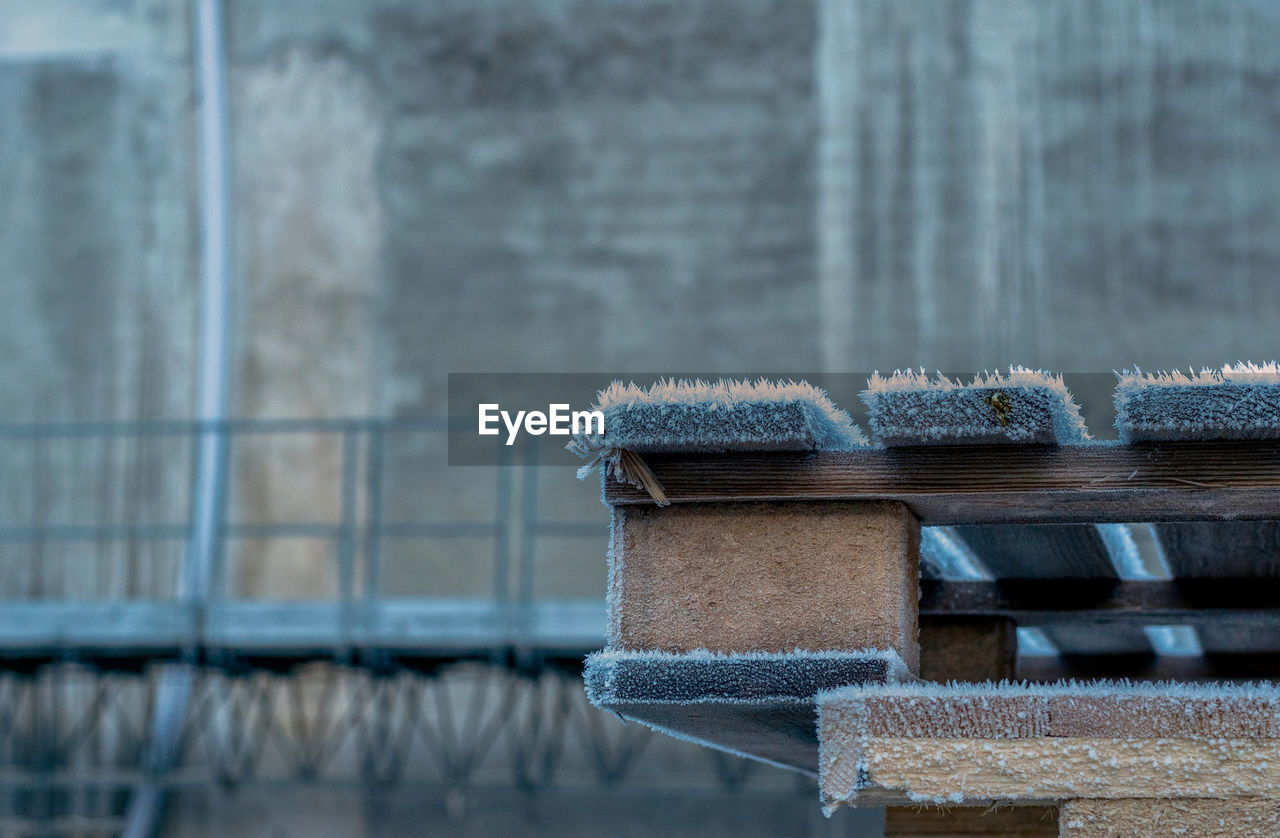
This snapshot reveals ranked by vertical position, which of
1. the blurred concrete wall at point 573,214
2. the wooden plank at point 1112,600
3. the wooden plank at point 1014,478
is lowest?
the wooden plank at point 1112,600

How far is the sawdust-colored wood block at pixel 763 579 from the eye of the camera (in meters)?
2.01

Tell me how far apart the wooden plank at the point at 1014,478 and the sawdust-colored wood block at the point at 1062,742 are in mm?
265

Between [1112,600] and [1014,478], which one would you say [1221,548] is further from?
[1014,478]

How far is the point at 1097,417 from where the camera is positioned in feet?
31.5

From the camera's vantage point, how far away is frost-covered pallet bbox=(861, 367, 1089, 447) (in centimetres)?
194

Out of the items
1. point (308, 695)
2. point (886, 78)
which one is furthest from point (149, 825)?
point (886, 78)

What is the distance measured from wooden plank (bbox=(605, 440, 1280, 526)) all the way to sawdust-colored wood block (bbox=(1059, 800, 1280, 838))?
16.1 inches

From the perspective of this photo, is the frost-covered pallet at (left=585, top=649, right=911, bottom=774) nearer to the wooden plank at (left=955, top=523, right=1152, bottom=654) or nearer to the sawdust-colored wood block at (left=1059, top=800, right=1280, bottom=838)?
the sawdust-colored wood block at (left=1059, top=800, right=1280, bottom=838)

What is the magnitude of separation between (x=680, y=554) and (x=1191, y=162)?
30.7ft

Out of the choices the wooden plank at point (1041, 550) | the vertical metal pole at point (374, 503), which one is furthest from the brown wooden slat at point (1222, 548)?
the vertical metal pole at point (374, 503)

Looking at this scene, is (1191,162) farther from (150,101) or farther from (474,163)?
(150,101)

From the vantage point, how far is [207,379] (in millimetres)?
10516

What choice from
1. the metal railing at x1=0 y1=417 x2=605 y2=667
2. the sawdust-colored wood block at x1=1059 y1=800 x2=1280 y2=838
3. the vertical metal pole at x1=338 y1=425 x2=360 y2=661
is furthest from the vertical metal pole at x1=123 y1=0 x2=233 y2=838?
the sawdust-colored wood block at x1=1059 y1=800 x2=1280 y2=838

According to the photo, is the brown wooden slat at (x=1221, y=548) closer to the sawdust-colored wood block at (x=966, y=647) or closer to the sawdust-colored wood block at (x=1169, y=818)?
the sawdust-colored wood block at (x=966, y=647)
